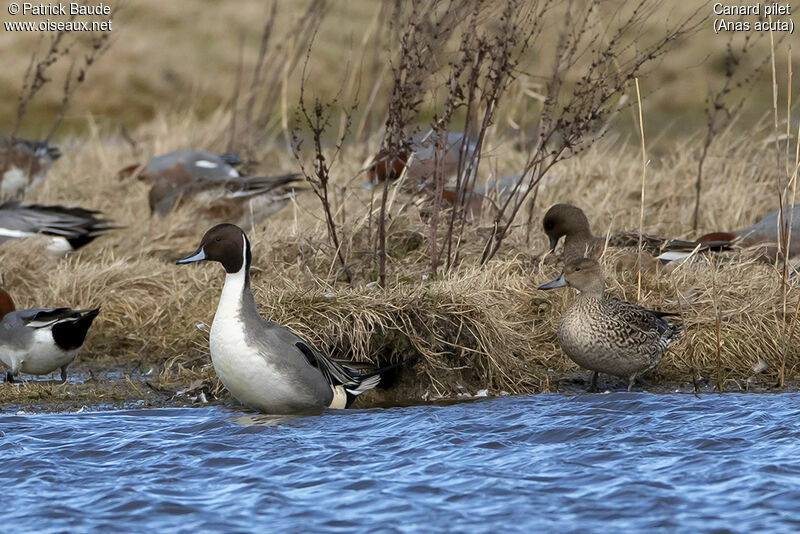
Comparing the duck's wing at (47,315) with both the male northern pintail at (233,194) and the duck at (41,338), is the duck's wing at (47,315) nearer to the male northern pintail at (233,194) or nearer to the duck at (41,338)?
the duck at (41,338)

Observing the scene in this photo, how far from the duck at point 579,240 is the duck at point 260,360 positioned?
189 cm

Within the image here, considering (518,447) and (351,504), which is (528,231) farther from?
(351,504)

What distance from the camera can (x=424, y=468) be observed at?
409cm

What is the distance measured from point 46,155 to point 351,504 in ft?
Result: 24.1

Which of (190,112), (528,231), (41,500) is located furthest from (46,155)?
(41,500)

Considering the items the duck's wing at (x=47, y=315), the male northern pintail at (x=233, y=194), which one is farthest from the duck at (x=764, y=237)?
the duck's wing at (x=47, y=315)

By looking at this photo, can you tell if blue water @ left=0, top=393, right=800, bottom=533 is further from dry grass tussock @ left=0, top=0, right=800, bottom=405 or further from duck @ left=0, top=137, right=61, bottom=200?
duck @ left=0, top=137, right=61, bottom=200

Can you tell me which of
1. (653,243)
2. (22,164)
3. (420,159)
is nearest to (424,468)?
(653,243)

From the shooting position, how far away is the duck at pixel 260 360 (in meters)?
4.70

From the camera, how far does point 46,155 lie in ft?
33.3

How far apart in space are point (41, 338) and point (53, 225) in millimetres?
2305

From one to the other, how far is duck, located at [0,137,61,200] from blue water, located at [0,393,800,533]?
540cm

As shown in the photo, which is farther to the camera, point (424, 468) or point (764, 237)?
point (764, 237)

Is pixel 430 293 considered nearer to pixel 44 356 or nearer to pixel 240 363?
pixel 240 363
